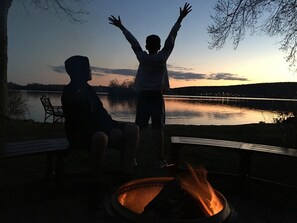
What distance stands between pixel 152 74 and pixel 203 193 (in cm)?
199

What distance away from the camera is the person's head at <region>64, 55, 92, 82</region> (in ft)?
10.8

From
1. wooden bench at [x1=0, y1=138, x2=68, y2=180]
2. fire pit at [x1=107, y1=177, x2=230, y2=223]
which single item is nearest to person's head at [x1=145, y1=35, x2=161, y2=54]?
wooden bench at [x1=0, y1=138, x2=68, y2=180]

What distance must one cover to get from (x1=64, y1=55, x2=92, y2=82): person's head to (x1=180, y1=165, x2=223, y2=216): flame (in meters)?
1.46

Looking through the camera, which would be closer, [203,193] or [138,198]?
[203,193]

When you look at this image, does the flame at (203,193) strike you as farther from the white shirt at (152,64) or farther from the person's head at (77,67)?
the white shirt at (152,64)

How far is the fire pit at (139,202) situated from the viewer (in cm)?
223

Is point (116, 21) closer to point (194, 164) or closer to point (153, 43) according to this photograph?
point (153, 43)

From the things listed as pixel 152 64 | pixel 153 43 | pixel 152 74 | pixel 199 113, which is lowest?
pixel 199 113

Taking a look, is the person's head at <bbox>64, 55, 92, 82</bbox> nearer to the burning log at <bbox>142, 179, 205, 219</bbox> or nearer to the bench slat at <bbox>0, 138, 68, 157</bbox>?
the bench slat at <bbox>0, 138, 68, 157</bbox>

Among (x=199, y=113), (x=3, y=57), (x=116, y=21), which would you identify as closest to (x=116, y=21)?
(x=116, y=21)

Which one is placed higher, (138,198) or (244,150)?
(244,150)

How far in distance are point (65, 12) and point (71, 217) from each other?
9.71m

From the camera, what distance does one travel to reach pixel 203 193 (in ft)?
8.68

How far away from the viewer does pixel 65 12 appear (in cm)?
1135
